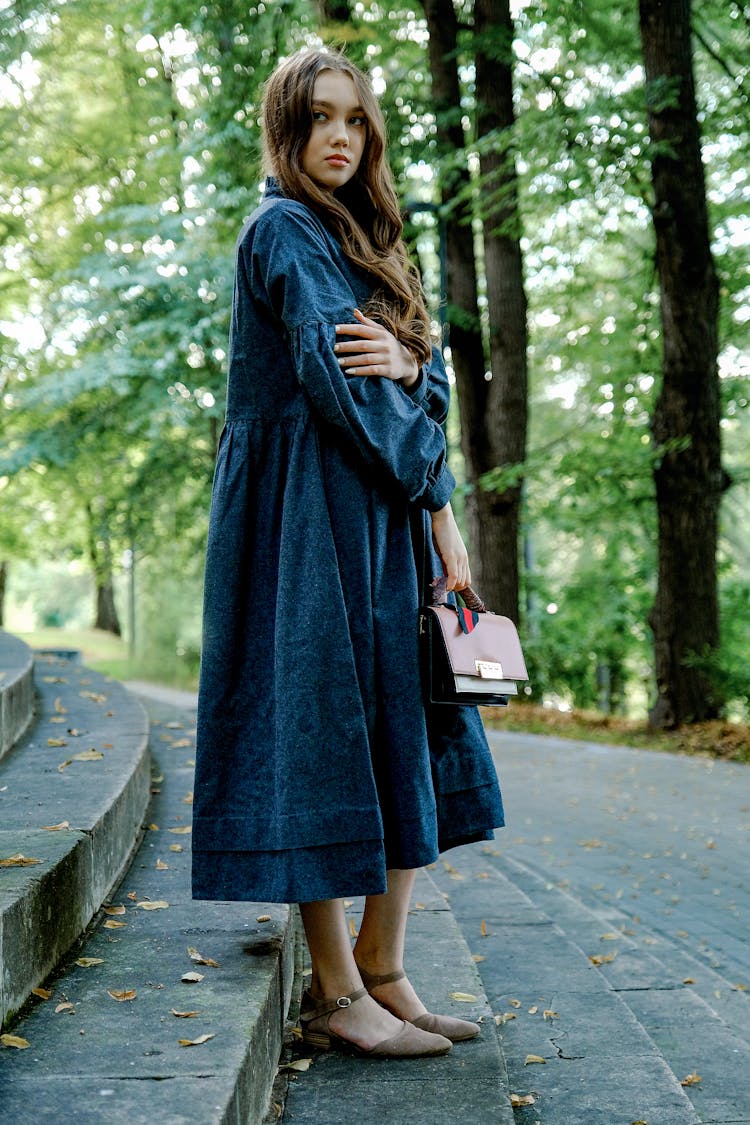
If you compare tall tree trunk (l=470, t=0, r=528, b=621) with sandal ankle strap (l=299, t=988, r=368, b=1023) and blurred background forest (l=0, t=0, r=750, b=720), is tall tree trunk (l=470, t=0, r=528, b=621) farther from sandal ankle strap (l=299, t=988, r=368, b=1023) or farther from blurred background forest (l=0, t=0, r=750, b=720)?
sandal ankle strap (l=299, t=988, r=368, b=1023)

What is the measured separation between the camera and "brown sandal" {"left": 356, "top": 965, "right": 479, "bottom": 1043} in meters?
2.48

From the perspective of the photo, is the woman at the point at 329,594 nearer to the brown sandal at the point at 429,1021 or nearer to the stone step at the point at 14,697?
the brown sandal at the point at 429,1021

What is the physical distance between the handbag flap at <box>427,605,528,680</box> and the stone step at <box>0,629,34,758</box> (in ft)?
7.44

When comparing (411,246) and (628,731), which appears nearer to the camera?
(411,246)

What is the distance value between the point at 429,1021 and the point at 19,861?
942 mm

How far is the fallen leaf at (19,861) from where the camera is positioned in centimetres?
245

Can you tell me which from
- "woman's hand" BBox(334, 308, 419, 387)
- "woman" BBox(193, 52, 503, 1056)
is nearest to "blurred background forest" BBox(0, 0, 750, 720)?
"woman" BBox(193, 52, 503, 1056)

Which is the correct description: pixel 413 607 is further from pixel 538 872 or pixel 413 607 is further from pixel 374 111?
pixel 538 872

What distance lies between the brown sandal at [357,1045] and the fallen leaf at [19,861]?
25.8 inches

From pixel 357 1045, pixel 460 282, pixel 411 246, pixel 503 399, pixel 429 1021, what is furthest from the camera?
pixel 460 282

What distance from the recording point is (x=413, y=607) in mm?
2408

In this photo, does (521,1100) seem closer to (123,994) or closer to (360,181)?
(123,994)

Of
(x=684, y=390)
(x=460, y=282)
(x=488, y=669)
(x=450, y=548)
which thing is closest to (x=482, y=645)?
(x=488, y=669)

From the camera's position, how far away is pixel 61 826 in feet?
9.25
